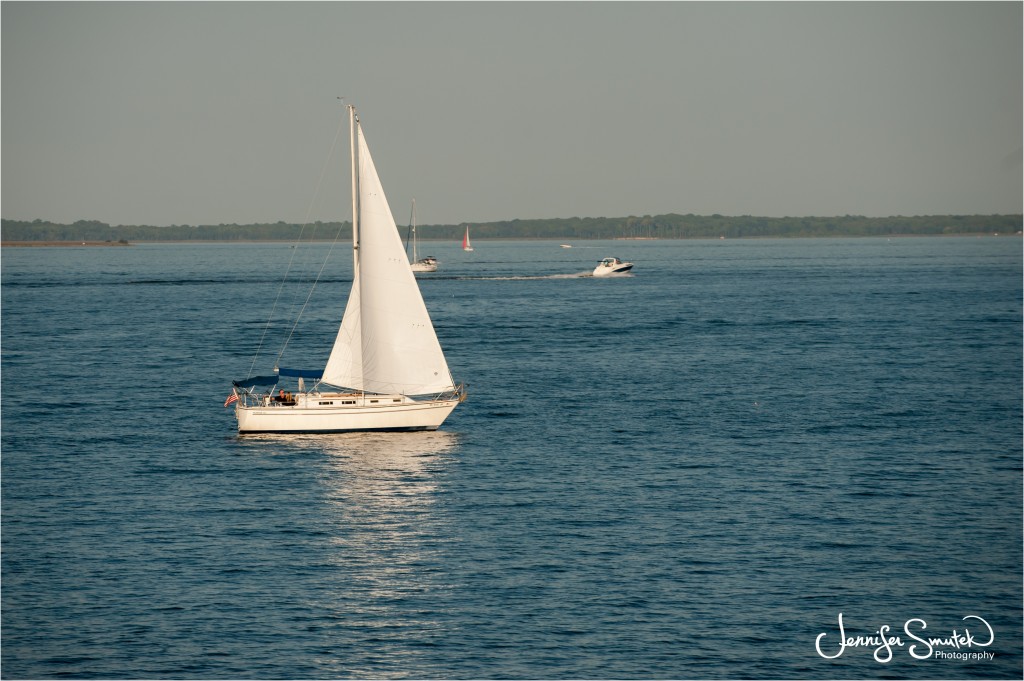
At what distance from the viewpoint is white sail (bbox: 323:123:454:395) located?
6438 centimetres

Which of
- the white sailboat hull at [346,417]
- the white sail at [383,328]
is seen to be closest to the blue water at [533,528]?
the white sailboat hull at [346,417]

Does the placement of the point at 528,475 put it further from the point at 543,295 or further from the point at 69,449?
the point at 543,295

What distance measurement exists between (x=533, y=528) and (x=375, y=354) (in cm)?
1842

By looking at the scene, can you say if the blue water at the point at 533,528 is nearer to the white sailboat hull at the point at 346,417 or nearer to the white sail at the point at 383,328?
the white sailboat hull at the point at 346,417

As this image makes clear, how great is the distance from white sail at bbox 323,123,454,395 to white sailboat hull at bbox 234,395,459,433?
3.61ft

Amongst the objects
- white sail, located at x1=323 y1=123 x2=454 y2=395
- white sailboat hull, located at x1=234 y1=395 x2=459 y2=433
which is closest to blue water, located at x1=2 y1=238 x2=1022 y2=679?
white sailboat hull, located at x1=234 y1=395 x2=459 y2=433

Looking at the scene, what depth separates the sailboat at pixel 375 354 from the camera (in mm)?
64312

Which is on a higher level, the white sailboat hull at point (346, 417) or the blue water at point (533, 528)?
the white sailboat hull at point (346, 417)

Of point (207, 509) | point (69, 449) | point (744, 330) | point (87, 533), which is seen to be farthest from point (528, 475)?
point (744, 330)

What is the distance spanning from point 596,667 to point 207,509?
22.7 meters

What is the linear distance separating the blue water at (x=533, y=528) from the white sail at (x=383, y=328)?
3.27 meters

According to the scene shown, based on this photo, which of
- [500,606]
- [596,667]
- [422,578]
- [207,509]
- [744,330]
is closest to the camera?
[596,667]

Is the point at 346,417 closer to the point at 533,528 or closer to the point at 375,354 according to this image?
the point at 375,354

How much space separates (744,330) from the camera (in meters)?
128
